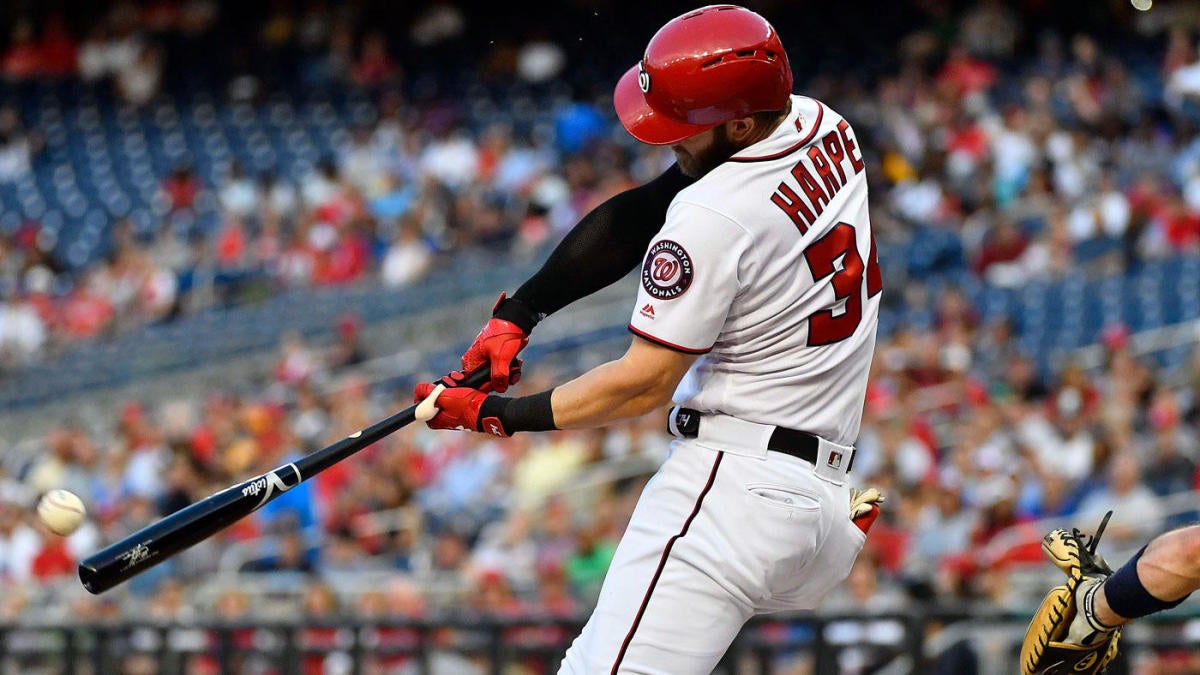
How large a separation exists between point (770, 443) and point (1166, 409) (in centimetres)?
496

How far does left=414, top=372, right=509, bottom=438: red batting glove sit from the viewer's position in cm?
376

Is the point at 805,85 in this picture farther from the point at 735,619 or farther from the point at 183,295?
the point at 735,619

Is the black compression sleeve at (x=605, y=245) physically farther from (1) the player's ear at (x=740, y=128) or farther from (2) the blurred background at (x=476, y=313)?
(2) the blurred background at (x=476, y=313)

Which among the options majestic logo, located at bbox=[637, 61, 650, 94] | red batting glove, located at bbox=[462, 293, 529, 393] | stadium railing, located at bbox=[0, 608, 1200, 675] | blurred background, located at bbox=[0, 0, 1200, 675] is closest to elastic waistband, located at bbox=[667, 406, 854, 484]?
red batting glove, located at bbox=[462, 293, 529, 393]

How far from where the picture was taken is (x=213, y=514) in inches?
155

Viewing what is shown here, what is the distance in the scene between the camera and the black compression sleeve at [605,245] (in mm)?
3969

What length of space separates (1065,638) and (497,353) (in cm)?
156

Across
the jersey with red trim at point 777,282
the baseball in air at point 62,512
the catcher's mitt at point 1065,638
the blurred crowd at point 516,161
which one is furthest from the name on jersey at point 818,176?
the blurred crowd at point 516,161

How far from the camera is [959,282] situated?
35.4 ft

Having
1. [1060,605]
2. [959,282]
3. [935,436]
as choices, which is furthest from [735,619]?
[959,282]

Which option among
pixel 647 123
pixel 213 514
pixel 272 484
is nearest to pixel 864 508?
pixel 647 123

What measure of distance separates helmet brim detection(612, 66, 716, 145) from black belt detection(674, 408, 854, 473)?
23.8 inches

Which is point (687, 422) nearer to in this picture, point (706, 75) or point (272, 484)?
point (706, 75)

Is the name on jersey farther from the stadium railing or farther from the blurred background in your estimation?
the stadium railing
